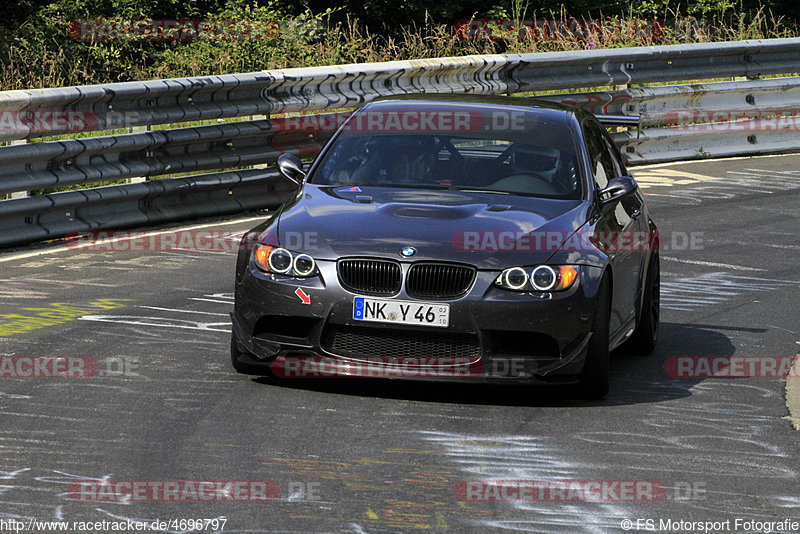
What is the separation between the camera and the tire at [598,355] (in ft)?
24.0

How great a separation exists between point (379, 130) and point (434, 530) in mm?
4001

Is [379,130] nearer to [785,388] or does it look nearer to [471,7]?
[785,388]

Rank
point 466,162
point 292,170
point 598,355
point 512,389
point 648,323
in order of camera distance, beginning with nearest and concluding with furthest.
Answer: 1. point 598,355
2. point 512,389
3. point 466,162
4. point 292,170
5. point 648,323

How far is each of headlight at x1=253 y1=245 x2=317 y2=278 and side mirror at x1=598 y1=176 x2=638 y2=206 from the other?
185cm

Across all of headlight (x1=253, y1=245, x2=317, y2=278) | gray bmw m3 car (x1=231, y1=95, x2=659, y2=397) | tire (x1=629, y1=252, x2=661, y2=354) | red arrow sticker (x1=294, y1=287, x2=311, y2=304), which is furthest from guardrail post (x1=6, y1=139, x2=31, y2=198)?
tire (x1=629, y1=252, x2=661, y2=354)

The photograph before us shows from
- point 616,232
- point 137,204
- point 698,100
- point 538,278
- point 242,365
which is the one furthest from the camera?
point 698,100

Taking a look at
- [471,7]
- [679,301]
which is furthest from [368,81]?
[471,7]

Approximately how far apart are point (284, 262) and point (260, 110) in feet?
23.2

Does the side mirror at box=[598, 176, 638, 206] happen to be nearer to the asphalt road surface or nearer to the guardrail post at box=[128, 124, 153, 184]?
the asphalt road surface

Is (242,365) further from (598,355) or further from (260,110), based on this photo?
(260,110)

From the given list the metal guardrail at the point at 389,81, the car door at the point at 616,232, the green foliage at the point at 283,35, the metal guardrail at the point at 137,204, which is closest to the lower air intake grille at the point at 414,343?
the car door at the point at 616,232

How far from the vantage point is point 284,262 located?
289 inches

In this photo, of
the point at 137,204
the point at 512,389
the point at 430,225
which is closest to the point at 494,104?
the point at 430,225

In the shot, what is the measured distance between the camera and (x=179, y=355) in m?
8.18
